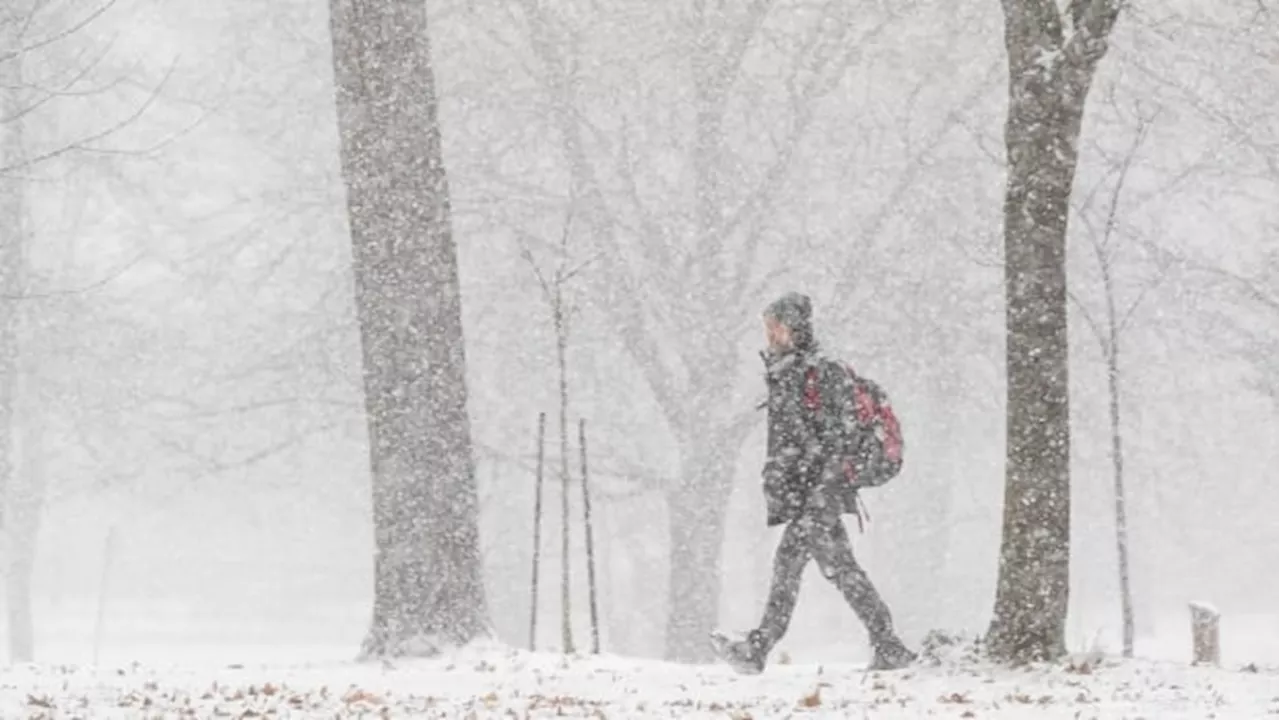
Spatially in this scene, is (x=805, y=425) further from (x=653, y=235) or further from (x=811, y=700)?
(x=653, y=235)

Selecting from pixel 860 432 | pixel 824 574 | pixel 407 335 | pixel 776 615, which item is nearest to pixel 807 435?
pixel 860 432

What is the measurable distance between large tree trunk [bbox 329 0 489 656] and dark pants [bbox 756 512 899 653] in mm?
Answer: 1793

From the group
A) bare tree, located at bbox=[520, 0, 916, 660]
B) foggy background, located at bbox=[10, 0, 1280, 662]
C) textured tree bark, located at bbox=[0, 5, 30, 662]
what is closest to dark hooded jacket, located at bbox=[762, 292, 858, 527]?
foggy background, located at bbox=[10, 0, 1280, 662]

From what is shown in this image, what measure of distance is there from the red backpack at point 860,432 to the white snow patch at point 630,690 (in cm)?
91

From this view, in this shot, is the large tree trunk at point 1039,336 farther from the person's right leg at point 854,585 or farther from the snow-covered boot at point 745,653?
the snow-covered boot at point 745,653

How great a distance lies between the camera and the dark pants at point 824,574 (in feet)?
26.7

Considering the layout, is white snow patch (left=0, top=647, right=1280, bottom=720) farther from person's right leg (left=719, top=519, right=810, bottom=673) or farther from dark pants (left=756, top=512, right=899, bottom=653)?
dark pants (left=756, top=512, right=899, bottom=653)

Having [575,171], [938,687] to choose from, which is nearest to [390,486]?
[938,687]

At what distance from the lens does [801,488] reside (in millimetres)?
8133

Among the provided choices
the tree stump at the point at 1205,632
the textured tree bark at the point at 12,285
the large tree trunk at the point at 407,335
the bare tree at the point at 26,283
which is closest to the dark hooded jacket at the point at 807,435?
the large tree trunk at the point at 407,335

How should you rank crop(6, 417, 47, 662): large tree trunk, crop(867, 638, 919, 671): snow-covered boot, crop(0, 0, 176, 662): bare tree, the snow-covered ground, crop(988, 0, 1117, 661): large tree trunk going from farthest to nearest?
crop(6, 417, 47, 662): large tree trunk → crop(0, 0, 176, 662): bare tree → crop(867, 638, 919, 671): snow-covered boot → crop(988, 0, 1117, 661): large tree trunk → the snow-covered ground

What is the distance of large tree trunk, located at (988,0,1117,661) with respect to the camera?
784cm

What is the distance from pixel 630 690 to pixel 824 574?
3.57 ft

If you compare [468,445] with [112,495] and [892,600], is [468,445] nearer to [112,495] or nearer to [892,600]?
[892,600]
